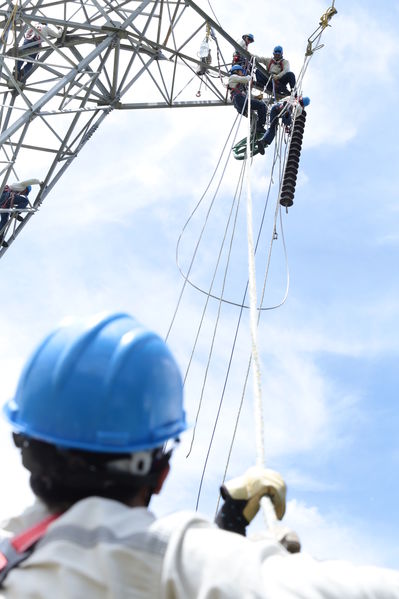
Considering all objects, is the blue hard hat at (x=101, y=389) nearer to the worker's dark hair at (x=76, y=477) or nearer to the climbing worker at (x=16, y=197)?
the worker's dark hair at (x=76, y=477)

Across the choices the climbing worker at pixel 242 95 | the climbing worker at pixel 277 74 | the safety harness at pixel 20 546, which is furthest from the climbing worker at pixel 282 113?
the safety harness at pixel 20 546

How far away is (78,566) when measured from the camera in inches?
54.7

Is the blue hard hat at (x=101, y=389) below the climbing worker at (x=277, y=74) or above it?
below

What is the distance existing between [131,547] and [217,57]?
9.44m

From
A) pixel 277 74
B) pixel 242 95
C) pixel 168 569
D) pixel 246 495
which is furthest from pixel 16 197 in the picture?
pixel 168 569

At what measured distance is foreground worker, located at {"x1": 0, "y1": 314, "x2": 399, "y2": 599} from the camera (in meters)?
1.38

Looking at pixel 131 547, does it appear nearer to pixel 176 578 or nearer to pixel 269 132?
pixel 176 578

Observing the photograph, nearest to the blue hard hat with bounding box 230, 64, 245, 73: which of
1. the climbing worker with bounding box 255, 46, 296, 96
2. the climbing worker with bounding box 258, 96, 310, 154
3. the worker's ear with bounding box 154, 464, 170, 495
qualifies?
the climbing worker with bounding box 255, 46, 296, 96

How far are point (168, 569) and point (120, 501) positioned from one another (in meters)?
0.26

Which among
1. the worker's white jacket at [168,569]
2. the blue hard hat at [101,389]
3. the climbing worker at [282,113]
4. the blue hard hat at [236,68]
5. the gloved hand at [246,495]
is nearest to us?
the worker's white jacket at [168,569]

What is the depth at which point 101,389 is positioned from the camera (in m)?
1.62

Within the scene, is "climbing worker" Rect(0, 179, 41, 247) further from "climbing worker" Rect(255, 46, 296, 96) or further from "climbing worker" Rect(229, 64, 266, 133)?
"climbing worker" Rect(255, 46, 296, 96)

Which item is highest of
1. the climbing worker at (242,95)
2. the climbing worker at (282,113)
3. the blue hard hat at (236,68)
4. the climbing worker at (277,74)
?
the climbing worker at (277,74)

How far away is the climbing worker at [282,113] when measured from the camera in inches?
362
